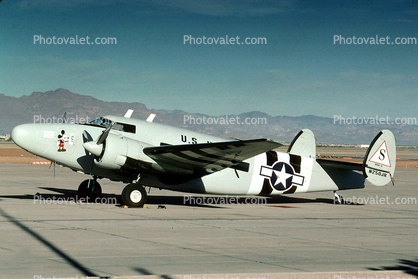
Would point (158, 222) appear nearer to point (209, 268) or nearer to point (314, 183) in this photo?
point (209, 268)

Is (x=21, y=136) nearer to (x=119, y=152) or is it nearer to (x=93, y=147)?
(x=93, y=147)

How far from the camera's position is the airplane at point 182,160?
48.8 feet

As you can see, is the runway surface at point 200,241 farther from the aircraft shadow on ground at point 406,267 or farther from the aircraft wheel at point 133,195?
the aircraft wheel at point 133,195

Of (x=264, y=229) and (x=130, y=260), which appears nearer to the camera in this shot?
(x=130, y=260)

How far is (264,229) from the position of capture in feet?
39.2

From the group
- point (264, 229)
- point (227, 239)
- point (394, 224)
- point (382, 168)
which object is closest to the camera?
point (227, 239)

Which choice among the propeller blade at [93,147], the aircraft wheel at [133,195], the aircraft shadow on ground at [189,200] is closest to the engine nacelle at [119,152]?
the propeller blade at [93,147]

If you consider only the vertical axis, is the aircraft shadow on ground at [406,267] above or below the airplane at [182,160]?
below

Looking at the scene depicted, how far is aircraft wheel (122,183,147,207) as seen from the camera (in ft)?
51.2

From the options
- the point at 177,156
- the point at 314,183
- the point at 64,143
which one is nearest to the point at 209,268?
the point at 177,156

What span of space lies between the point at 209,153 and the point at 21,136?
669cm

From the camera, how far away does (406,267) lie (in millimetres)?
7941

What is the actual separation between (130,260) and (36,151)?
8.84m

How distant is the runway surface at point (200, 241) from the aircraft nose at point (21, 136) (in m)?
2.31
